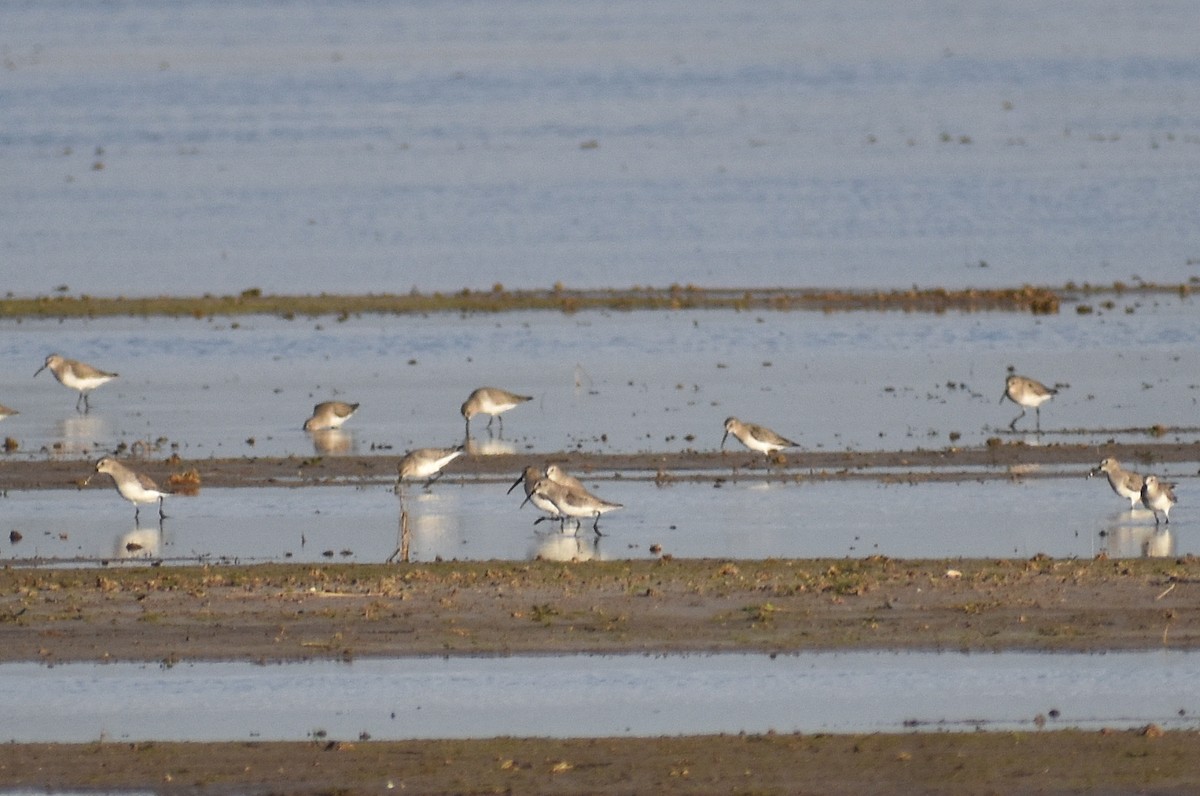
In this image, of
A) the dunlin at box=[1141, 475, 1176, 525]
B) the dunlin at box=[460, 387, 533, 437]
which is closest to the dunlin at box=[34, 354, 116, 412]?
the dunlin at box=[460, 387, 533, 437]

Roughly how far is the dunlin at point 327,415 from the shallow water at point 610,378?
0.68 feet

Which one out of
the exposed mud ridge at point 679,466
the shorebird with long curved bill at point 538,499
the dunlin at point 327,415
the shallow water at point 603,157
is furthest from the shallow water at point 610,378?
the shallow water at point 603,157

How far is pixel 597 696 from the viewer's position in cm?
1259

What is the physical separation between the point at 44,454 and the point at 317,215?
82.0 feet

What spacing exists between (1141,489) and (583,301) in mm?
16832

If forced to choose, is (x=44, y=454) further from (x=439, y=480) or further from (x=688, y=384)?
(x=688, y=384)

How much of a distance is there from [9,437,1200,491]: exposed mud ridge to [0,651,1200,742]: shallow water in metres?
6.70

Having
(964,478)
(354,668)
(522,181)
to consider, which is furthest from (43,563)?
(522,181)

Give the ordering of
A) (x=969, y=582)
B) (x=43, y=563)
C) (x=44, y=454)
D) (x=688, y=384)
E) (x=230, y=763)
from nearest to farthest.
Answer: (x=230, y=763)
(x=969, y=582)
(x=43, y=563)
(x=44, y=454)
(x=688, y=384)

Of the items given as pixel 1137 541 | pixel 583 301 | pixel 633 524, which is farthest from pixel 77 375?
pixel 1137 541

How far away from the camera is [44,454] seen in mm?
21828

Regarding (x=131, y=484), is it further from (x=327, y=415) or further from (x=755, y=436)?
(x=755, y=436)

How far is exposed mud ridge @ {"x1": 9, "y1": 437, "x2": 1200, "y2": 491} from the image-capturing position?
2019 cm

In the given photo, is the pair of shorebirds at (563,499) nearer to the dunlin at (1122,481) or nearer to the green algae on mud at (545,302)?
the dunlin at (1122,481)
